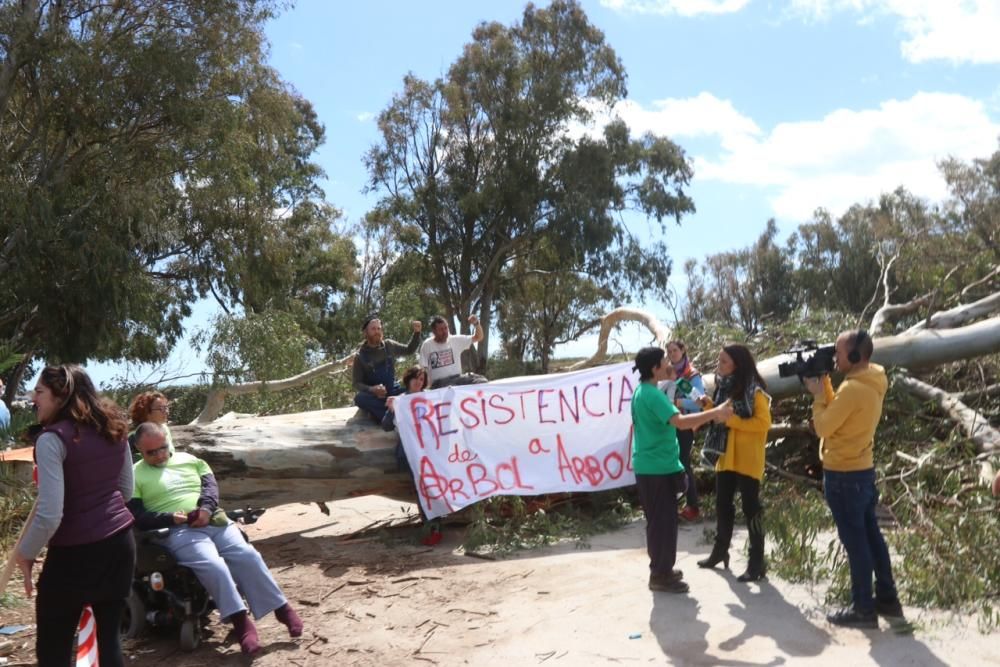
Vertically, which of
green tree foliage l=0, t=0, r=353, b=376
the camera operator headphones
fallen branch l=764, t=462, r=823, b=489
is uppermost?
green tree foliage l=0, t=0, r=353, b=376

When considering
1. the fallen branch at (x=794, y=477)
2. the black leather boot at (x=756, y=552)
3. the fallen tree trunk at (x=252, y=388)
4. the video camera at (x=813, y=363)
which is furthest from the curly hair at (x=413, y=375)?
the fallen tree trunk at (x=252, y=388)

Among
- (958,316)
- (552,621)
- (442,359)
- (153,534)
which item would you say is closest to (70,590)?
(153,534)

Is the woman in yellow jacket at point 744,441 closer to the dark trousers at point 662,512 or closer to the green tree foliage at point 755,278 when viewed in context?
the dark trousers at point 662,512

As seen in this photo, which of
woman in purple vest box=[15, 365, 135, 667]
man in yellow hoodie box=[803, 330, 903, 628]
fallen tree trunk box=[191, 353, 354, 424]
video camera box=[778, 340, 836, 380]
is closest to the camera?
woman in purple vest box=[15, 365, 135, 667]

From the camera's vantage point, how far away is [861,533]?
4.71m

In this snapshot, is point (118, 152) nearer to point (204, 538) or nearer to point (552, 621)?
point (204, 538)

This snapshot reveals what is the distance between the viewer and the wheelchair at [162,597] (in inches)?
208

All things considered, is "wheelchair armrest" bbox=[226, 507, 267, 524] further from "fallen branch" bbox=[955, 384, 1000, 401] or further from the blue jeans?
"fallen branch" bbox=[955, 384, 1000, 401]

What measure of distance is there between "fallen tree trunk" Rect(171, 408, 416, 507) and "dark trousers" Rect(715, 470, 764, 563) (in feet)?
10.2

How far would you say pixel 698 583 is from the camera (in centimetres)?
571

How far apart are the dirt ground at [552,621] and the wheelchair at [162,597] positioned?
0.12 metres

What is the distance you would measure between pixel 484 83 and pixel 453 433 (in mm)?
25453

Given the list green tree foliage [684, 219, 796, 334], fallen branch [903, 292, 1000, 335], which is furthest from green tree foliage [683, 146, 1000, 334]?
fallen branch [903, 292, 1000, 335]

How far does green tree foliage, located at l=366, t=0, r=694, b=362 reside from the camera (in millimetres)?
30859
